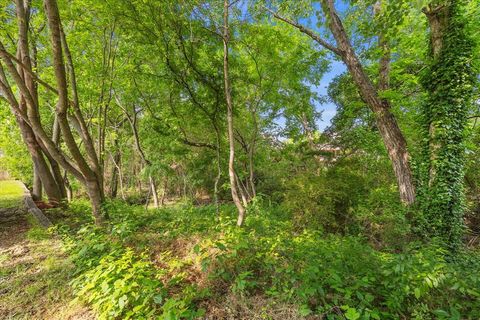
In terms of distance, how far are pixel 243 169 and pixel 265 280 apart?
7753 millimetres

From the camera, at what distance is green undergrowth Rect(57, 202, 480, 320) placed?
1.98 meters

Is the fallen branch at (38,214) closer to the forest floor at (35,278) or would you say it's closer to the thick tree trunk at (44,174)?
the forest floor at (35,278)

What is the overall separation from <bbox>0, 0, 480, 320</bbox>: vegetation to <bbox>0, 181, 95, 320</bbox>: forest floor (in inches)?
1.0

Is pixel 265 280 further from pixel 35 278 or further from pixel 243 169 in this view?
pixel 243 169

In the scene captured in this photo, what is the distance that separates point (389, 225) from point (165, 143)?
7132mm

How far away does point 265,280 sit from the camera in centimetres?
252

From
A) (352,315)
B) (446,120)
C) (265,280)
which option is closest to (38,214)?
(265,280)

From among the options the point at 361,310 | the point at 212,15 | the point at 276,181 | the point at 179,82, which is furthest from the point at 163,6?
the point at 276,181

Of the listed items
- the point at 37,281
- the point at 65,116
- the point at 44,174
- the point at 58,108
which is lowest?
the point at 37,281

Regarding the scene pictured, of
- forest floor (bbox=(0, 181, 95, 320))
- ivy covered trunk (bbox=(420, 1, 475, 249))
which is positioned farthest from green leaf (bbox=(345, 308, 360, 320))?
ivy covered trunk (bbox=(420, 1, 475, 249))

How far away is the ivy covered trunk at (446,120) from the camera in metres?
4.60

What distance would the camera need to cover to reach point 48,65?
7148 mm

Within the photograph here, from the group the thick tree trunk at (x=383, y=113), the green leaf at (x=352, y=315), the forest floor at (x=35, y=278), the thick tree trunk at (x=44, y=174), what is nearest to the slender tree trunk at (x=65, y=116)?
the forest floor at (x=35, y=278)

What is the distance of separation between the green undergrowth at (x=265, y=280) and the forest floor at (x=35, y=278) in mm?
165
